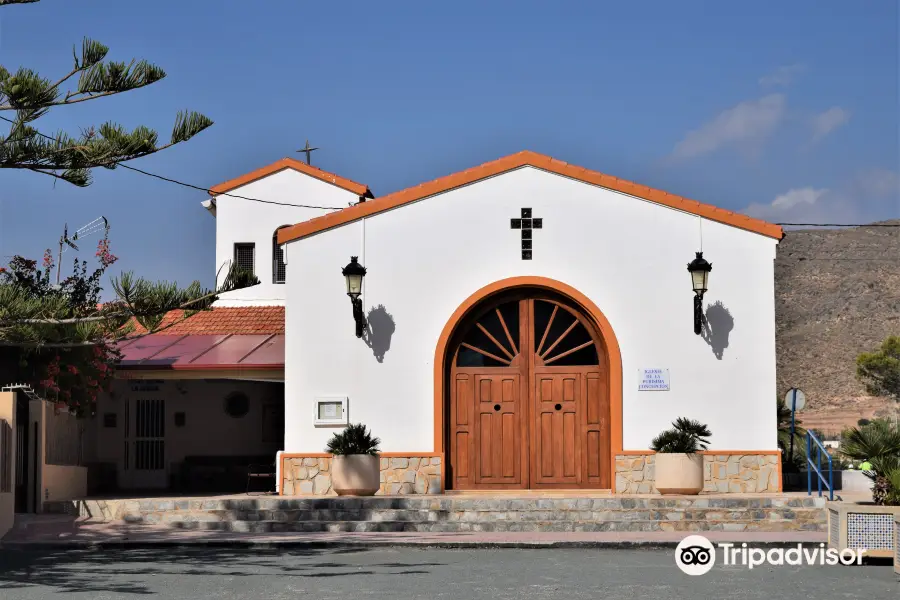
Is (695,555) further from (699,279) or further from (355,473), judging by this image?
(699,279)

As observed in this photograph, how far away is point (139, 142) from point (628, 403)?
8.52 metres

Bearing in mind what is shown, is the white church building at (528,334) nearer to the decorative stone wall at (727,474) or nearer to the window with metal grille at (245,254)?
the decorative stone wall at (727,474)

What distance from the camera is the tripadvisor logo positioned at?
12.8m

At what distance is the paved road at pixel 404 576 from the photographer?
10758mm

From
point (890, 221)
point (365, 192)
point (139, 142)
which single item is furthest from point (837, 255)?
point (139, 142)

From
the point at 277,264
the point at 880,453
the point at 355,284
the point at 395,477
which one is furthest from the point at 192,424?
the point at 880,453

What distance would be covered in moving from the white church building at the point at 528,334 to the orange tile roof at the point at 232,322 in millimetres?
4513

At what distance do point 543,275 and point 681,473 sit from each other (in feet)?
12.0

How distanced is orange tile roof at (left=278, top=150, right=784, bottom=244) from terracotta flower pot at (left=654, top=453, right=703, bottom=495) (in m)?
3.69

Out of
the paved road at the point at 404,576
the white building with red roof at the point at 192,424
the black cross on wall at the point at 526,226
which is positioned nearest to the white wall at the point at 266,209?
the white building with red roof at the point at 192,424

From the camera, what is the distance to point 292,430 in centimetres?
1911

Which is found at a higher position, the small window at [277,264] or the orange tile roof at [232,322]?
the small window at [277,264]

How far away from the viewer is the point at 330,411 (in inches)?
753

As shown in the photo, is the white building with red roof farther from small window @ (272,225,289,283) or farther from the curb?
the curb
